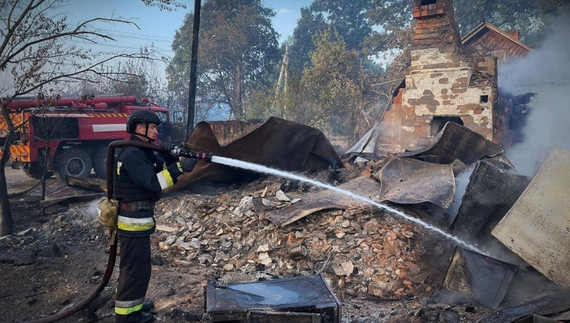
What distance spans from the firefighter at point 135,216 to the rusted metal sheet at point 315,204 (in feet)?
6.04

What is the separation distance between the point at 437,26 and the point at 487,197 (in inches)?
271

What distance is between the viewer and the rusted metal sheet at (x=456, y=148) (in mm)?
5980

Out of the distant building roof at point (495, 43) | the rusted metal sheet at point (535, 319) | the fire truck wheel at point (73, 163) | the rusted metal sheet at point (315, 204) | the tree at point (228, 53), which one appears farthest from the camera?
the tree at point (228, 53)

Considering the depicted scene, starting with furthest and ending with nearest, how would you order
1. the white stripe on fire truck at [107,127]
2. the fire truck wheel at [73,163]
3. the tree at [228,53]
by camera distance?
the tree at [228,53], the white stripe on fire truck at [107,127], the fire truck wheel at [73,163]

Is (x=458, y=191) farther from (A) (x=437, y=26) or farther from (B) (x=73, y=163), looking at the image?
(B) (x=73, y=163)

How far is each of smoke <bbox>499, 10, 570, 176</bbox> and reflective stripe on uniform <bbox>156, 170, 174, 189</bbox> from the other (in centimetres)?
426

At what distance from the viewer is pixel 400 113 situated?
35.6 feet

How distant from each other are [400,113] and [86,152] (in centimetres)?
900

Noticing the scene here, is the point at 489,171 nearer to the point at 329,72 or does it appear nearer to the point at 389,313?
the point at 389,313

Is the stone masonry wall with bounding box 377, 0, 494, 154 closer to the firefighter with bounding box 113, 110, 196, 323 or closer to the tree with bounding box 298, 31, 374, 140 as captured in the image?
the tree with bounding box 298, 31, 374, 140

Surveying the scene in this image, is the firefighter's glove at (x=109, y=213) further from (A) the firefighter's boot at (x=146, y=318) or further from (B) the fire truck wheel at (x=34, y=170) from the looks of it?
(B) the fire truck wheel at (x=34, y=170)

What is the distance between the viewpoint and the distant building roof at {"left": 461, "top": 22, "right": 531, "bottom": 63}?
21109mm

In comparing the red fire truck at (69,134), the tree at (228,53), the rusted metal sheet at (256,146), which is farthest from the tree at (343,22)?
the rusted metal sheet at (256,146)

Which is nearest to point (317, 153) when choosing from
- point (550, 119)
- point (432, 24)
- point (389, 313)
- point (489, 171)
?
point (489, 171)
